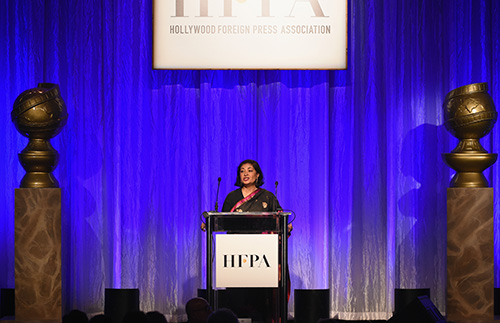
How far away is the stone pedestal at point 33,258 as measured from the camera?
4.28m

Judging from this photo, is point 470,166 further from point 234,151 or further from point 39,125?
point 39,125

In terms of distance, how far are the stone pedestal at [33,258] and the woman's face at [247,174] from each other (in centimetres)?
140

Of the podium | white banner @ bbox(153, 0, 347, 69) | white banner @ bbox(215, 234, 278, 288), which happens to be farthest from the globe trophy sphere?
white banner @ bbox(215, 234, 278, 288)

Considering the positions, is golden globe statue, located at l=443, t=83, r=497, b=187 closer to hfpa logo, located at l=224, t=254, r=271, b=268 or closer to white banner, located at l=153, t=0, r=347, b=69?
white banner, located at l=153, t=0, r=347, b=69

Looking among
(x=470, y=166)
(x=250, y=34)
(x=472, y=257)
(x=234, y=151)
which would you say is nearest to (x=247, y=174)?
(x=234, y=151)

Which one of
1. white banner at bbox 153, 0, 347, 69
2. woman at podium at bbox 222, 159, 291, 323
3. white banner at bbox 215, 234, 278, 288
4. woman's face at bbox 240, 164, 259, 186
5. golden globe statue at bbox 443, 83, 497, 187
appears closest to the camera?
white banner at bbox 215, 234, 278, 288

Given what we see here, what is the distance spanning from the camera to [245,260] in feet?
12.2

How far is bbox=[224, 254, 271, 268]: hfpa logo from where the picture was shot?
12.2 ft

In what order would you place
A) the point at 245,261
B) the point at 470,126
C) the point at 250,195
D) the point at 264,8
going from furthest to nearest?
the point at 264,8 → the point at 250,195 → the point at 470,126 → the point at 245,261

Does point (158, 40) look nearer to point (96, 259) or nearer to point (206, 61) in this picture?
point (206, 61)

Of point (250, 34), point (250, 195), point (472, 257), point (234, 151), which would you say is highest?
point (250, 34)

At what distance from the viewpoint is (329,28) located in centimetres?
490

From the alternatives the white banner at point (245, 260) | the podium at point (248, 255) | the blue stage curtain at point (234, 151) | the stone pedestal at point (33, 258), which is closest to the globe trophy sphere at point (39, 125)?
the stone pedestal at point (33, 258)

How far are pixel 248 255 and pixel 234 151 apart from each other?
1.41 meters
